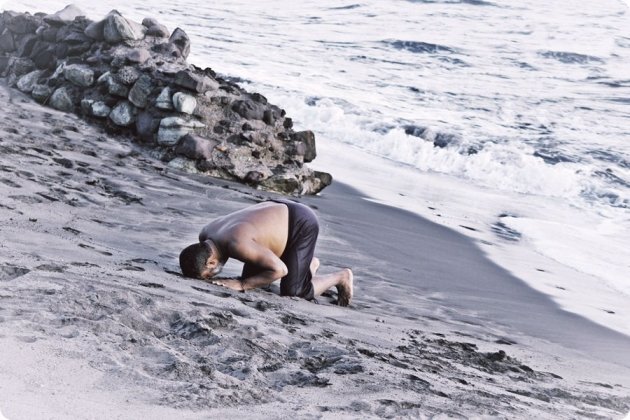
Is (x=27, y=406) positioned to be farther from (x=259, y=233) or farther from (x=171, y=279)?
(x=259, y=233)

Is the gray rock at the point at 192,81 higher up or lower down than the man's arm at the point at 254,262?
higher up

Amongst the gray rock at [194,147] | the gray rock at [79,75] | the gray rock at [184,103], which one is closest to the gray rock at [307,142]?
the gray rock at [194,147]

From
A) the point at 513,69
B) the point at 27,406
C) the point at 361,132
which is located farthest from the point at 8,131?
the point at 513,69

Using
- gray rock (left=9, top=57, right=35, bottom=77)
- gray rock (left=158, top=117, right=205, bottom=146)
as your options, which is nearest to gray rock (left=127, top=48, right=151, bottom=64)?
gray rock (left=158, top=117, right=205, bottom=146)

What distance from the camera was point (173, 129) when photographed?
7996 mm

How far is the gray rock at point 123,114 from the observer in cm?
841

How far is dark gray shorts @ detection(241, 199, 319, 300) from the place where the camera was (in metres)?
4.54

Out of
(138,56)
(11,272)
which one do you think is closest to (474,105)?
(138,56)

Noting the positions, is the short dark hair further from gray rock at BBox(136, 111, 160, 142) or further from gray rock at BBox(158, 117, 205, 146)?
gray rock at BBox(136, 111, 160, 142)

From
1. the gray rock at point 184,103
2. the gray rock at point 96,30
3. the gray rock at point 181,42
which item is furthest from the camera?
the gray rock at point 181,42

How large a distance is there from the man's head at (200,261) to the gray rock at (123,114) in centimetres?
451

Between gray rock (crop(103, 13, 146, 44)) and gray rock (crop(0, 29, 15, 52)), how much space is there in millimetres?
1976

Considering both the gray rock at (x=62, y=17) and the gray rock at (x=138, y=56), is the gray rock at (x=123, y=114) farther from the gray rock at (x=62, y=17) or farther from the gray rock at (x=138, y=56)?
the gray rock at (x=62, y=17)

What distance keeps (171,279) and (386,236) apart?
10.6ft
